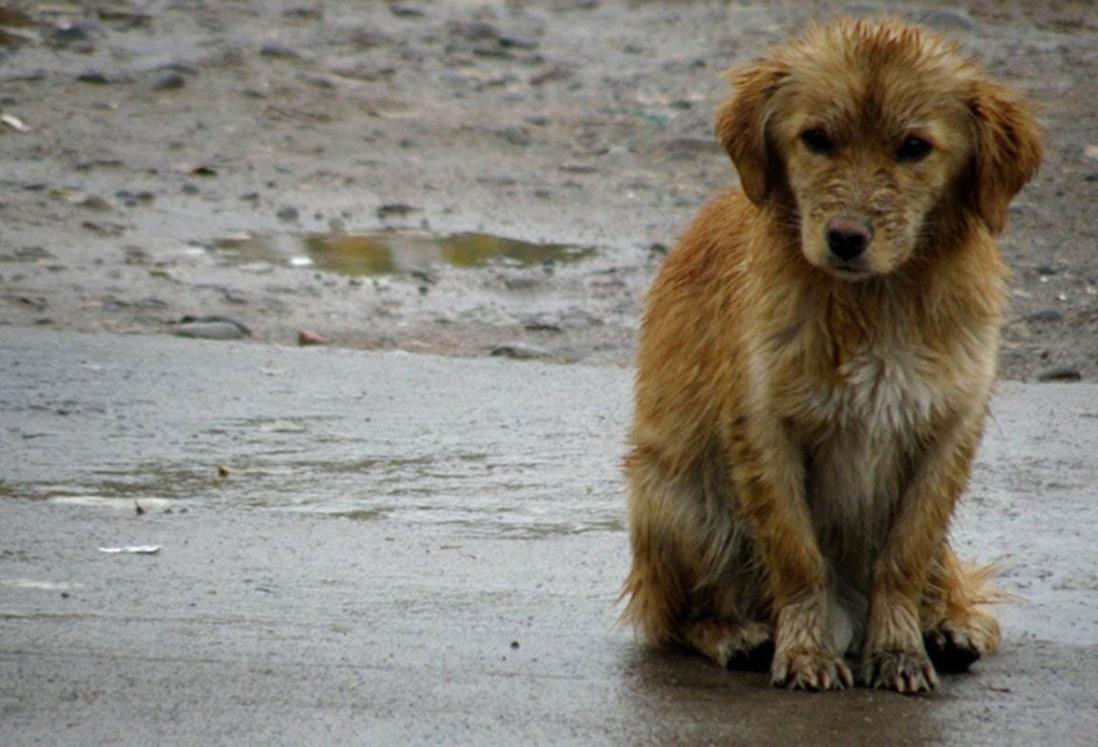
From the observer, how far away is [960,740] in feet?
15.1

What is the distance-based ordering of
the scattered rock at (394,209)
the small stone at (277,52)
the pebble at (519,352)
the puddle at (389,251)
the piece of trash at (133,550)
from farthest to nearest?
the small stone at (277,52) < the scattered rock at (394,209) < the puddle at (389,251) < the pebble at (519,352) < the piece of trash at (133,550)

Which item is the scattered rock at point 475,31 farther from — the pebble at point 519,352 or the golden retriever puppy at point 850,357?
the golden retriever puppy at point 850,357

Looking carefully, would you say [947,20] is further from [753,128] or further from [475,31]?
[753,128]

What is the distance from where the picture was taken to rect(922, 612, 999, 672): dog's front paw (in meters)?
5.16

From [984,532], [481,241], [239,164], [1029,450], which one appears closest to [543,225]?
[481,241]

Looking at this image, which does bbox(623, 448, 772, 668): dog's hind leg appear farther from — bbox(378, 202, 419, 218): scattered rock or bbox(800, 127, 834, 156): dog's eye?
bbox(378, 202, 419, 218): scattered rock

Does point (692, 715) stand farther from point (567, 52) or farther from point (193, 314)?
point (567, 52)

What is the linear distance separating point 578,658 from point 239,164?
24.0 ft

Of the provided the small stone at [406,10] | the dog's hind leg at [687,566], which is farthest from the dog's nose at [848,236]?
the small stone at [406,10]

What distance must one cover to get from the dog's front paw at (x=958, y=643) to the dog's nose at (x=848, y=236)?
100cm

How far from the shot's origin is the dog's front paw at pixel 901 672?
498 centimetres

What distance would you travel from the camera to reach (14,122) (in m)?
12.6

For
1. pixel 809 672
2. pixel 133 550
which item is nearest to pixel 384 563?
pixel 133 550

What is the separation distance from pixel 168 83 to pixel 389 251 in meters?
3.76
